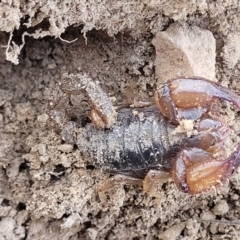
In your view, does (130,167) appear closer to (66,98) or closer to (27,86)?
(66,98)

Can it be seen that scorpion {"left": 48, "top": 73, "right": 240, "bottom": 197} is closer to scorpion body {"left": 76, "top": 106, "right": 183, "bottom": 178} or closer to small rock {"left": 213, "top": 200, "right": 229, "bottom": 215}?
scorpion body {"left": 76, "top": 106, "right": 183, "bottom": 178}

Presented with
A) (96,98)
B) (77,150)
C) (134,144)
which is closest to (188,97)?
(134,144)

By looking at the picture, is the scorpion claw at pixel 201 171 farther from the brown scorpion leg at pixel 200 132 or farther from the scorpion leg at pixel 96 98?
the scorpion leg at pixel 96 98

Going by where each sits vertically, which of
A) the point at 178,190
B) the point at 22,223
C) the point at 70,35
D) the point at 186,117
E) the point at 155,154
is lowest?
the point at 22,223

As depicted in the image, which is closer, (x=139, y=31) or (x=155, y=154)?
(x=155, y=154)

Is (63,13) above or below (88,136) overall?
above

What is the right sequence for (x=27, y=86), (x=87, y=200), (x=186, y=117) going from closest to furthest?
(x=186, y=117) → (x=87, y=200) → (x=27, y=86)

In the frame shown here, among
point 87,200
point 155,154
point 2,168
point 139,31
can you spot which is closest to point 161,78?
point 139,31
